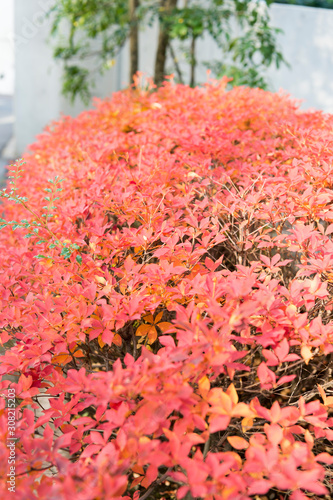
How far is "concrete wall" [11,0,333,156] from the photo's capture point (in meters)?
6.71

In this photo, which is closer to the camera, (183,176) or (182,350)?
(182,350)

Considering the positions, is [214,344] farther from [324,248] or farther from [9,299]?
[9,299]

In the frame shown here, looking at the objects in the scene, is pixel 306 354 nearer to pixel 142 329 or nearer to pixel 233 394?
pixel 233 394

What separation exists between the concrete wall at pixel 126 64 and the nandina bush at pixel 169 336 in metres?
4.67

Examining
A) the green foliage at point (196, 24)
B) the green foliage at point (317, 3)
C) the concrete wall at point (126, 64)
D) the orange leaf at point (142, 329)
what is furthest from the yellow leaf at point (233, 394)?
the green foliage at point (317, 3)

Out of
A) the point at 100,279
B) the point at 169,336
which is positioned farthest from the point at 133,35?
the point at 169,336

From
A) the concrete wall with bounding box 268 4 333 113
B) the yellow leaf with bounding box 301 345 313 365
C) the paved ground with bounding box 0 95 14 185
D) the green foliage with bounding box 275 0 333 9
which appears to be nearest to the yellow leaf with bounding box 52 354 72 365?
the yellow leaf with bounding box 301 345 313 365

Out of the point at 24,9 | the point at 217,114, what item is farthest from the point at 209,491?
the point at 24,9

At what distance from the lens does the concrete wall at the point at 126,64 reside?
264 inches

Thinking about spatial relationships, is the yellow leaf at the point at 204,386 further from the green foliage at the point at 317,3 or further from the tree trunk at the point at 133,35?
the green foliage at the point at 317,3

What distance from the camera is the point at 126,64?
9953 mm

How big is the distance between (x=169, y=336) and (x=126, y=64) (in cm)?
994

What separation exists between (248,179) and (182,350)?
107 centimetres

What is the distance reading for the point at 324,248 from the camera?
1344mm
